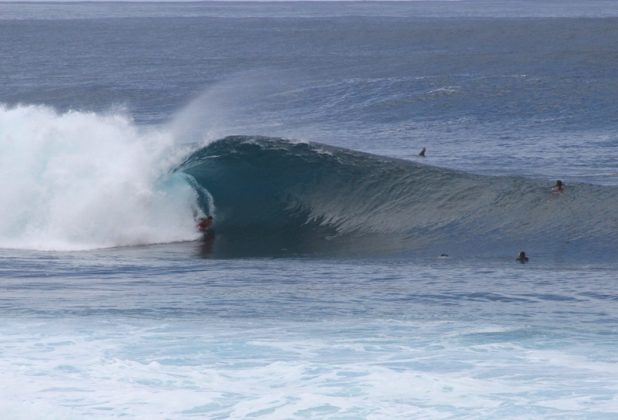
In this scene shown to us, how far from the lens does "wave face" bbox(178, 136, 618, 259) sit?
20062 millimetres

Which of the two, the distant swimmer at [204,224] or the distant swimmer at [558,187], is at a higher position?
the distant swimmer at [558,187]

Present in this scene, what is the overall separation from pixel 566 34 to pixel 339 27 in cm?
2961

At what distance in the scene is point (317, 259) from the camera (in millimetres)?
19250

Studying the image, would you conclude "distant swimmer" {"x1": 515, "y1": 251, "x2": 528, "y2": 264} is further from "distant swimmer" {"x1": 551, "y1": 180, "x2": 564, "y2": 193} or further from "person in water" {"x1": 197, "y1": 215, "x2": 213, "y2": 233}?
"person in water" {"x1": 197, "y1": 215, "x2": 213, "y2": 233}

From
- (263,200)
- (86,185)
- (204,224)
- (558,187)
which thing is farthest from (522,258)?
(86,185)

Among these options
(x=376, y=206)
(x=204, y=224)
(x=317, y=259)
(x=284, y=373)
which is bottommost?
(x=284, y=373)

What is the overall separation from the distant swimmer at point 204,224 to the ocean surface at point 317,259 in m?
0.30

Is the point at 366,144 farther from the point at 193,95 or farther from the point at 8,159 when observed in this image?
the point at 193,95

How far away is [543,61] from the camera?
61156mm

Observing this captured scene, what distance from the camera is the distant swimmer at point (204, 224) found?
848 inches

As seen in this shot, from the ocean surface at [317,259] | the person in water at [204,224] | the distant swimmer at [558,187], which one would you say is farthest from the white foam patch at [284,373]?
the distant swimmer at [558,187]

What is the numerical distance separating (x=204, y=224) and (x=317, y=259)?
3203mm

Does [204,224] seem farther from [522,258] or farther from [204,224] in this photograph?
[522,258]

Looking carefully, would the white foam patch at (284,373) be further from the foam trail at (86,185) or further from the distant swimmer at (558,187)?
the distant swimmer at (558,187)
